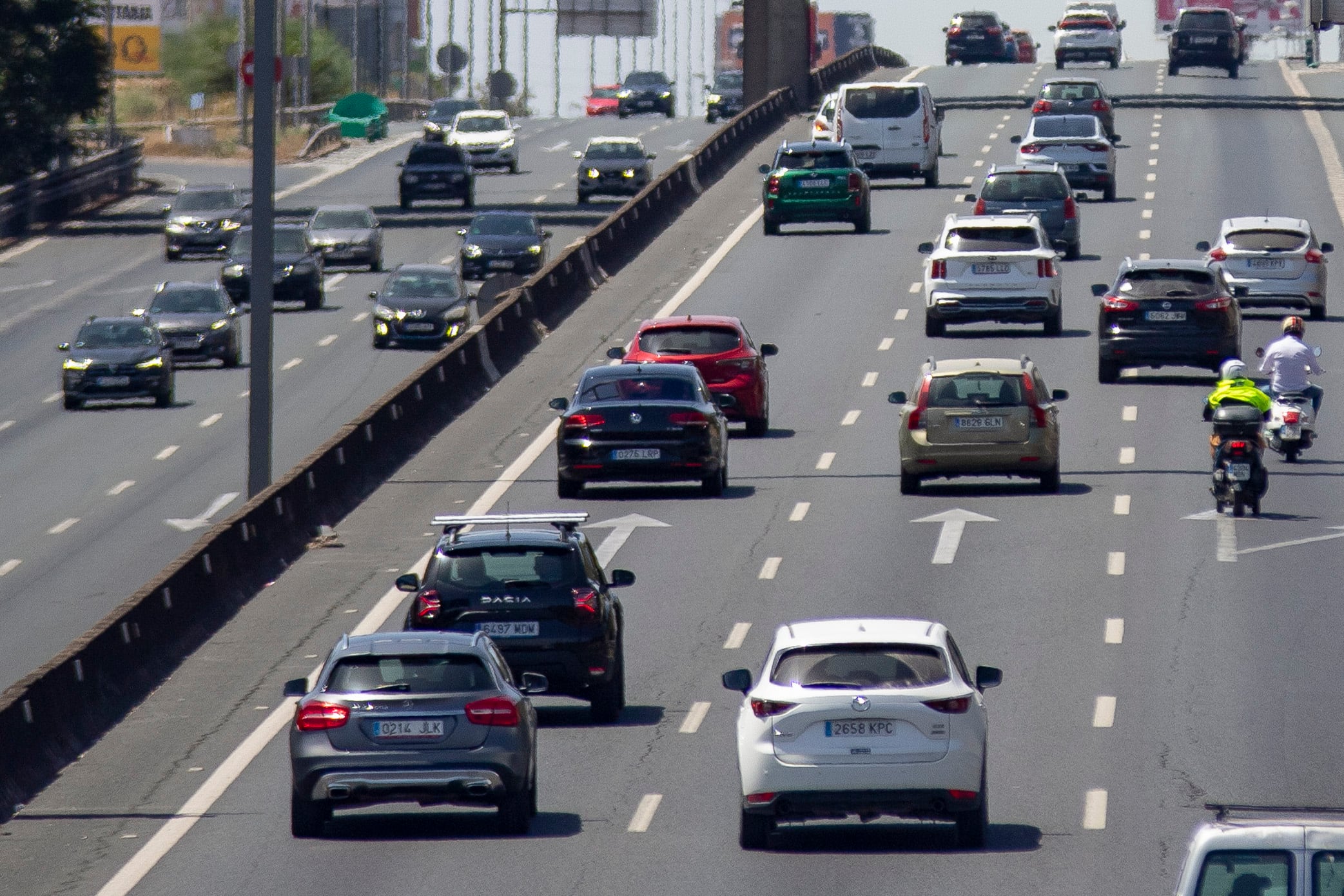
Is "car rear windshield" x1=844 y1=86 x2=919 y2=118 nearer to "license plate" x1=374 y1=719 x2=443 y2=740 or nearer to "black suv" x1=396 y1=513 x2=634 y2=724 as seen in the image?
"black suv" x1=396 y1=513 x2=634 y2=724

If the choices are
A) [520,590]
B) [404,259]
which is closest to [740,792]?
[520,590]

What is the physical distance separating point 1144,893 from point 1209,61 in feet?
271

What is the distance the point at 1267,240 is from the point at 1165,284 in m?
6.39

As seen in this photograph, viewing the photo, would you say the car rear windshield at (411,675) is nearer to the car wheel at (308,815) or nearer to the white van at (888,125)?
the car wheel at (308,815)

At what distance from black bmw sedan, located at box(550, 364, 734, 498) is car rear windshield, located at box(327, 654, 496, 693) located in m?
14.5

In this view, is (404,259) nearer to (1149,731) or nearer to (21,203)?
(21,203)

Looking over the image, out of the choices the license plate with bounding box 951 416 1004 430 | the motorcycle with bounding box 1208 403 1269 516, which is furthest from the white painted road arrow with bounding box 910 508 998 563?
the motorcycle with bounding box 1208 403 1269 516

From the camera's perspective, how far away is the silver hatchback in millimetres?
43531

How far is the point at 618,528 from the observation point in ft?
97.0

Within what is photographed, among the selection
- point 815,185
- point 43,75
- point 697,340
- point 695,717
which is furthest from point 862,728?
point 43,75

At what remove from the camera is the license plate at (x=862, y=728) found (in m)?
15.9

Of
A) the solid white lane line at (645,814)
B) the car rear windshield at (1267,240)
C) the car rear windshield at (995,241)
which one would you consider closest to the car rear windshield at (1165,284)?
the car rear windshield at (995,241)

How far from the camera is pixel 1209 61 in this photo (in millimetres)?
94750

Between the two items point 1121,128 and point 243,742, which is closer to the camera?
point 243,742
